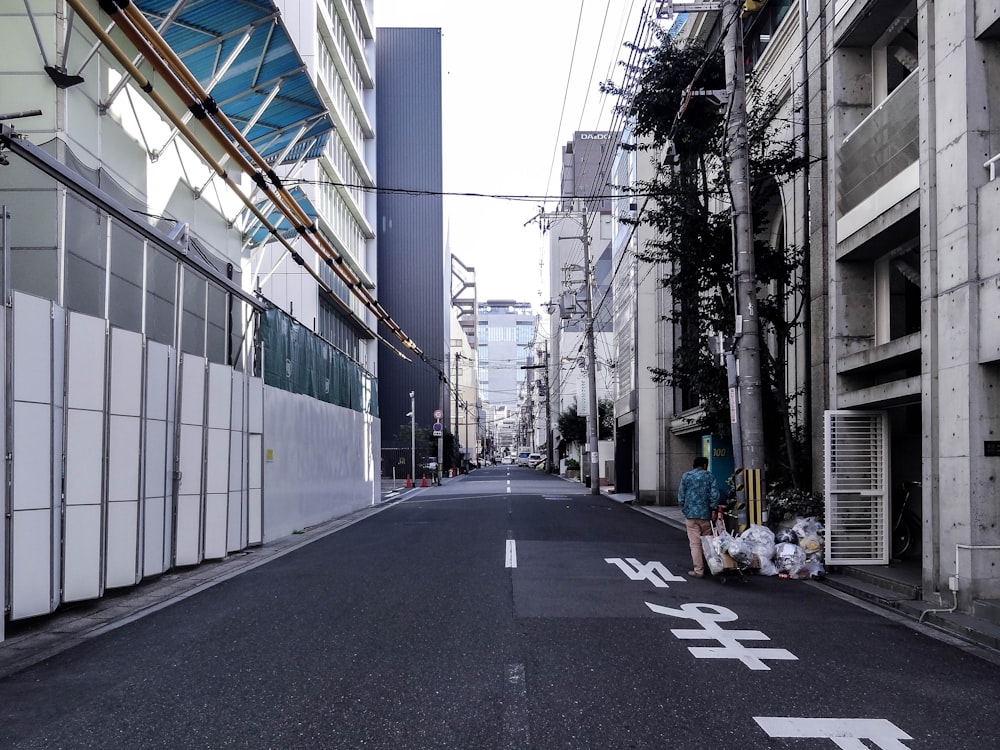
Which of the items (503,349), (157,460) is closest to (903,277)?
(157,460)

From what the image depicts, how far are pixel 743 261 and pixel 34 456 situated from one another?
399 inches

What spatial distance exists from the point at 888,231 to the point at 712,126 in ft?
23.1

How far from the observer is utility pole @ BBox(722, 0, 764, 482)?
42.6 ft

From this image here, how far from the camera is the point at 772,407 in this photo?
50.5ft

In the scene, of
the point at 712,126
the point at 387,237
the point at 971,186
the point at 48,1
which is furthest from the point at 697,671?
the point at 387,237

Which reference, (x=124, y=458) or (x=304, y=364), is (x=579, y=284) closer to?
(x=304, y=364)

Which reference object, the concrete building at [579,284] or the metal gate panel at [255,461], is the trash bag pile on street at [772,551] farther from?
the concrete building at [579,284]

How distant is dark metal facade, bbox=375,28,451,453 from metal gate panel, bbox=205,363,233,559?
5364cm

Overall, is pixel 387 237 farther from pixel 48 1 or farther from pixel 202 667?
pixel 202 667

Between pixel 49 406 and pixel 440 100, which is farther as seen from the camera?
pixel 440 100

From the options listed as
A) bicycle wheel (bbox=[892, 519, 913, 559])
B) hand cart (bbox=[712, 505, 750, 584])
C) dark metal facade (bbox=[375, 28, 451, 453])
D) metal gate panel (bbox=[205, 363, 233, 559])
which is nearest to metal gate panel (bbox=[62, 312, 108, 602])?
metal gate panel (bbox=[205, 363, 233, 559])

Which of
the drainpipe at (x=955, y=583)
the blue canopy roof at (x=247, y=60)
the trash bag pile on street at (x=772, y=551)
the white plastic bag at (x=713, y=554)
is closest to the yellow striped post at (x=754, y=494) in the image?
the trash bag pile on street at (x=772, y=551)

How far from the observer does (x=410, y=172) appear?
68.2 m

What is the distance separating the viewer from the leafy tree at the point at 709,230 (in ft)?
50.1
